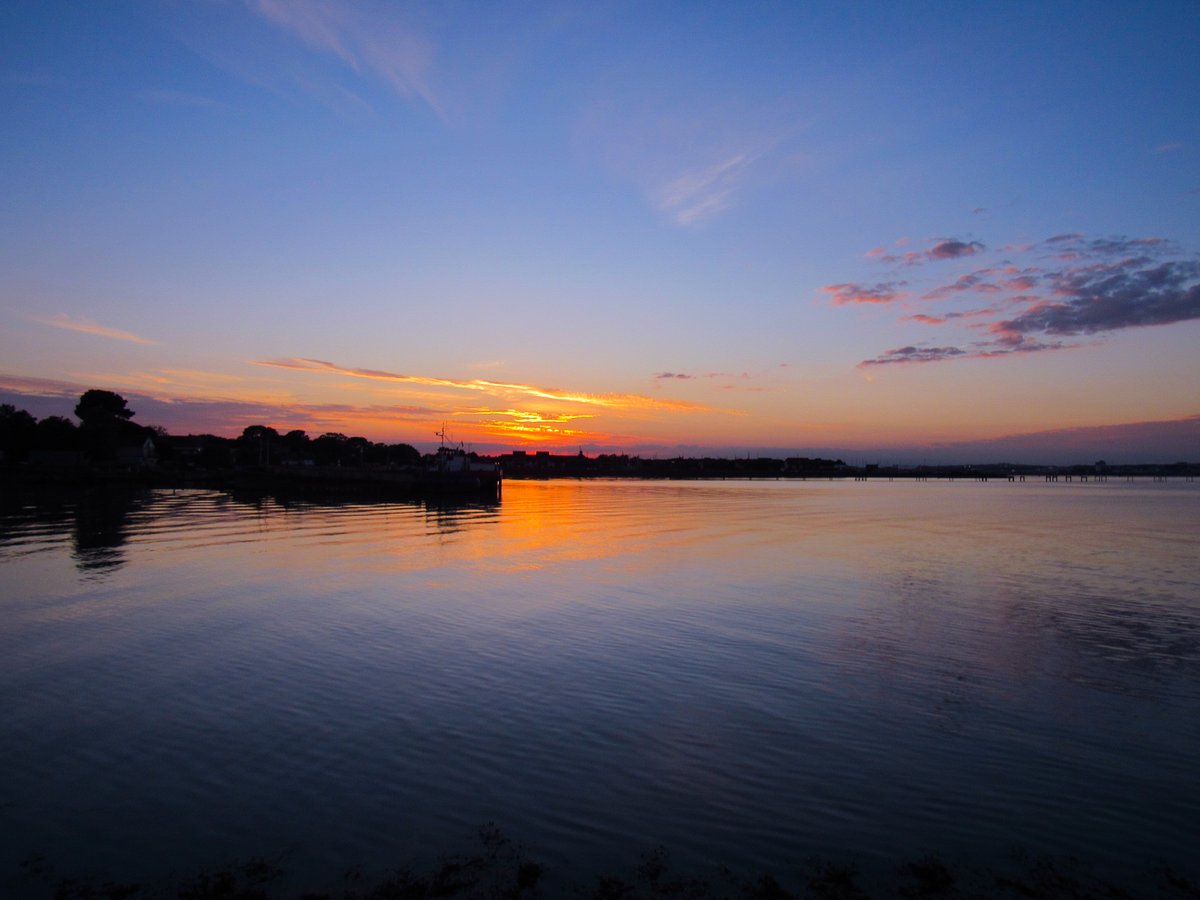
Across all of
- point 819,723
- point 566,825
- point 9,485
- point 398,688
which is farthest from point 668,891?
point 9,485

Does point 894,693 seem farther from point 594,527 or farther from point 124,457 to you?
point 124,457

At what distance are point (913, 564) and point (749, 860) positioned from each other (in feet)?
88.1

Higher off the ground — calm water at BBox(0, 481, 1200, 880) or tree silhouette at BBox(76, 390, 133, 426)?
tree silhouette at BBox(76, 390, 133, 426)

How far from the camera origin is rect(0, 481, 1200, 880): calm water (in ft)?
24.6

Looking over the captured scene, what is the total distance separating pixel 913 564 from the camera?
101 feet

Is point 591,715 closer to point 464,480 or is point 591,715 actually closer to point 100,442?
point 464,480

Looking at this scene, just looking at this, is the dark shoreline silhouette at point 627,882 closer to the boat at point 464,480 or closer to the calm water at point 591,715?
the calm water at point 591,715

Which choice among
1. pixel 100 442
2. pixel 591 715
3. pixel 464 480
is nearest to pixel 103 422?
pixel 100 442

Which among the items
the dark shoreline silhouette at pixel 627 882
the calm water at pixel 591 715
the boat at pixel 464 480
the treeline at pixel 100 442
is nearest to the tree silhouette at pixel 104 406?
the treeline at pixel 100 442

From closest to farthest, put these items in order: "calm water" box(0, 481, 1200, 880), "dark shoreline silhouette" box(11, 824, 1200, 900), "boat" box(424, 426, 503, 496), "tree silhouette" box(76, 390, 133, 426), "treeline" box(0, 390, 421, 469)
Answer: "dark shoreline silhouette" box(11, 824, 1200, 900) < "calm water" box(0, 481, 1200, 880) < "boat" box(424, 426, 503, 496) < "treeline" box(0, 390, 421, 469) < "tree silhouette" box(76, 390, 133, 426)

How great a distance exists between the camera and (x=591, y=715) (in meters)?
11.3

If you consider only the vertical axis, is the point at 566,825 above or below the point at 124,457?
below

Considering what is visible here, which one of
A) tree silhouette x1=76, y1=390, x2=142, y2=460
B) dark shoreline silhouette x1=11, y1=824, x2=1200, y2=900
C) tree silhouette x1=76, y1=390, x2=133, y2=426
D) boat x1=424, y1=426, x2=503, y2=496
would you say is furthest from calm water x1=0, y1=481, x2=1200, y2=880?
tree silhouette x1=76, y1=390, x2=133, y2=426

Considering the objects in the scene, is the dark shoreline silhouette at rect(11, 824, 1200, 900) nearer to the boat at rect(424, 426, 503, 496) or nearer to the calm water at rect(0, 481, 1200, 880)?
the calm water at rect(0, 481, 1200, 880)
